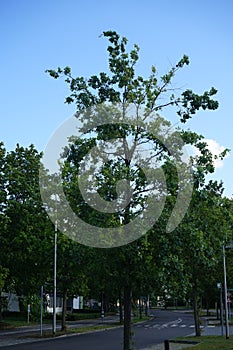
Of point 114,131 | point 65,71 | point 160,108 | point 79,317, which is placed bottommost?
point 79,317

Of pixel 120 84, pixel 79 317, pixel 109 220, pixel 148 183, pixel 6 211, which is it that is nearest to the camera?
pixel 109 220

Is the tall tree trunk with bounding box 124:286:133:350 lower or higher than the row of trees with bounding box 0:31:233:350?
lower

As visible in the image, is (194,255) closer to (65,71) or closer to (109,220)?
(109,220)

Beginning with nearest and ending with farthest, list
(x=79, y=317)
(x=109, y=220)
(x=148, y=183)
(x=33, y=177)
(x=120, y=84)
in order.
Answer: (x=109, y=220) < (x=148, y=183) < (x=120, y=84) < (x=33, y=177) < (x=79, y=317)

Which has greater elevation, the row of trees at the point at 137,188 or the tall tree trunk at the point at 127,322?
the row of trees at the point at 137,188

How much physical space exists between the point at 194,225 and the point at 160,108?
14.5 feet

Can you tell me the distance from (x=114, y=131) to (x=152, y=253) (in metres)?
4.08

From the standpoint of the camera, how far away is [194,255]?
16.4 meters

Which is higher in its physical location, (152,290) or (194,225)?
(194,225)

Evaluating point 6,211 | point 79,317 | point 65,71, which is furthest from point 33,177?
point 79,317

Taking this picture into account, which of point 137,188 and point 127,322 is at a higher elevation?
point 137,188

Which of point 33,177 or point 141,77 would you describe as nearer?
point 141,77

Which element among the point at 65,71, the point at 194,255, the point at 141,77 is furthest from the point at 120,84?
the point at 194,255

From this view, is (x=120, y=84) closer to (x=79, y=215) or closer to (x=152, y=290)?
(x=79, y=215)
